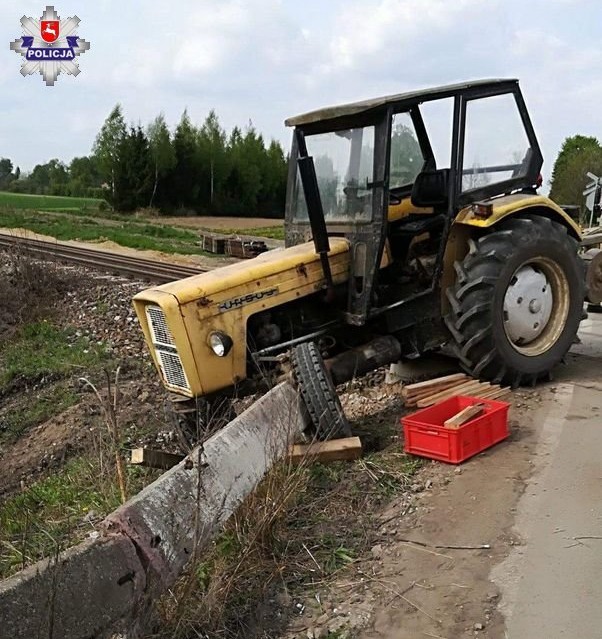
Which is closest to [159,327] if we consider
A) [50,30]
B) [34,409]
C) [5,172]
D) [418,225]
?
[418,225]

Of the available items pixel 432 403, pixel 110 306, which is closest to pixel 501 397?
pixel 432 403

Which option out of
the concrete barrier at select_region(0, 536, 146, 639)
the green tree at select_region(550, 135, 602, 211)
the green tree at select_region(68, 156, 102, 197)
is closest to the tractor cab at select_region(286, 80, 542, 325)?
the concrete barrier at select_region(0, 536, 146, 639)

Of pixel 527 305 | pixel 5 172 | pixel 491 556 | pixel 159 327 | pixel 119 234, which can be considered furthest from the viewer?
pixel 5 172

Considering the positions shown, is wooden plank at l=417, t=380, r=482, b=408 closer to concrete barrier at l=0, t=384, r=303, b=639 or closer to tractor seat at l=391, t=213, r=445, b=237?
tractor seat at l=391, t=213, r=445, b=237

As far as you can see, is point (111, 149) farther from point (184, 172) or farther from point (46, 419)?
point (46, 419)

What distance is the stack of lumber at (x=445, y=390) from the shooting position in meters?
6.30

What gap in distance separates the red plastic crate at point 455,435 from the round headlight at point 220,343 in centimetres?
142

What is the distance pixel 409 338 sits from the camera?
6.77 metres

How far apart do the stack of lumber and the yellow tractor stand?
14 centimetres

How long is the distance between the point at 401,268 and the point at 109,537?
394cm

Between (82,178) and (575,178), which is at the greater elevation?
(82,178)

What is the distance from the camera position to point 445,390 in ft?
21.0

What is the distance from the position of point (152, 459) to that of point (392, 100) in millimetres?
3282

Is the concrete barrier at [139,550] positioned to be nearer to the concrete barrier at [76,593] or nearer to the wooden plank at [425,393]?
the concrete barrier at [76,593]
